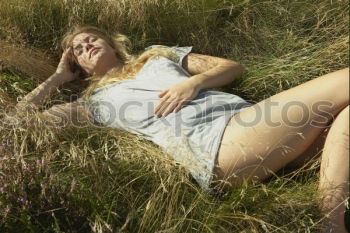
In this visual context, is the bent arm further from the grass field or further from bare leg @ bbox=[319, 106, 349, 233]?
bare leg @ bbox=[319, 106, 349, 233]

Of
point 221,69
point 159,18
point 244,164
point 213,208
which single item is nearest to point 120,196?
point 213,208

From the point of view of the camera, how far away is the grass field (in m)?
2.35

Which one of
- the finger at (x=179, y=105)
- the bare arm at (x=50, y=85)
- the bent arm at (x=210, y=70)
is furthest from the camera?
the bare arm at (x=50, y=85)

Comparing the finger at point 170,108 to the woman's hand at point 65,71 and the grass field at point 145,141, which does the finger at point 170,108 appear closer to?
the grass field at point 145,141

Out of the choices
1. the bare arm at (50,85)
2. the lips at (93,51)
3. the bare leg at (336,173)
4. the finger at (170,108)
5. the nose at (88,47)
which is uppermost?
the nose at (88,47)

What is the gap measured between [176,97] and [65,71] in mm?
1111

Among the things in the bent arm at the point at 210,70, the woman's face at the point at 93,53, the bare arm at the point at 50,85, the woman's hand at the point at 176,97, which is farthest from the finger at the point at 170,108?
the bare arm at the point at 50,85

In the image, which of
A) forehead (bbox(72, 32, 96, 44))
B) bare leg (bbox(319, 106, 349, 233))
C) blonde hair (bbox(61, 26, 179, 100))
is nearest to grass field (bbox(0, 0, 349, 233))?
bare leg (bbox(319, 106, 349, 233))

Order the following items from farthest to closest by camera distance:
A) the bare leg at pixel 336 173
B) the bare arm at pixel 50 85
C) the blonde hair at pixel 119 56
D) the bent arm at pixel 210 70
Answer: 1. the blonde hair at pixel 119 56
2. the bare arm at pixel 50 85
3. the bent arm at pixel 210 70
4. the bare leg at pixel 336 173

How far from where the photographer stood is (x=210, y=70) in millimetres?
3029

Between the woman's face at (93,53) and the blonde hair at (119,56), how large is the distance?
0.06m

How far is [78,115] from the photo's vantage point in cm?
299

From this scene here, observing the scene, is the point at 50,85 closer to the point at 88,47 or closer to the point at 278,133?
the point at 88,47

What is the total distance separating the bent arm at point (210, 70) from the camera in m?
2.92
